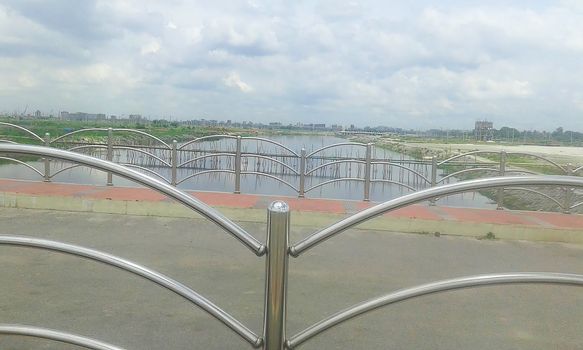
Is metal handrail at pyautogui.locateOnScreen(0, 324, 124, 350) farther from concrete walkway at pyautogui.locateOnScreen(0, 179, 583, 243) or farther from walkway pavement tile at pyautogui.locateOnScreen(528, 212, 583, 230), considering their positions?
walkway pavement tile at pyautogui.locateOnScreen(528, 212, 583, 230)

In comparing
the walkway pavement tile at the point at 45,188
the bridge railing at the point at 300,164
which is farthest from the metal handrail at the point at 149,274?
the walkway pavement tile at the point at 45,188

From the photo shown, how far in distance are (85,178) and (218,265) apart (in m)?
7.33

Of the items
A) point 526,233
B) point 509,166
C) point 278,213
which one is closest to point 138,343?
point 278,213

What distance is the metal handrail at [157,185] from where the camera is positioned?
205cm

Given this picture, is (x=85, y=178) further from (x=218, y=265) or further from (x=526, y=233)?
(x=526, y=233)

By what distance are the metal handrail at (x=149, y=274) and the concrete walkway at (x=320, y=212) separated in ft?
16.5

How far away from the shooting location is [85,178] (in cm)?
A: 1125

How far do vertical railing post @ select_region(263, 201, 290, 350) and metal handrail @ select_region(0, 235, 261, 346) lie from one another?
0.15m

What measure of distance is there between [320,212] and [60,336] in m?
5.30

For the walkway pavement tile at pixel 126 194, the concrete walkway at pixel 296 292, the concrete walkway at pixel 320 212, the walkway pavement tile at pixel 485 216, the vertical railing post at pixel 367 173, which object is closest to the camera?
the concrete walkway at pixel 296 292

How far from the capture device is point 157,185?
2064 mm

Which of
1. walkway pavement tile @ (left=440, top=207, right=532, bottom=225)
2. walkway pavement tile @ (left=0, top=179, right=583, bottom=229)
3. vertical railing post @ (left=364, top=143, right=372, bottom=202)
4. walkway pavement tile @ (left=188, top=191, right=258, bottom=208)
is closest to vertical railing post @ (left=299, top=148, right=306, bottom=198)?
walkway pavement tile @ (left=0, top=179, right=583, bottom=229)

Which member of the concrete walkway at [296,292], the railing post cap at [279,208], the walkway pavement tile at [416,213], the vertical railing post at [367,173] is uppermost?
the railing post cap at [279,208]

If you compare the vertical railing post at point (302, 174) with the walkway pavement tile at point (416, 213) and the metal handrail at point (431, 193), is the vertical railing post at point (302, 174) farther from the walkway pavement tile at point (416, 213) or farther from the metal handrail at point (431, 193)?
the metal handrail at point (431, 193)
